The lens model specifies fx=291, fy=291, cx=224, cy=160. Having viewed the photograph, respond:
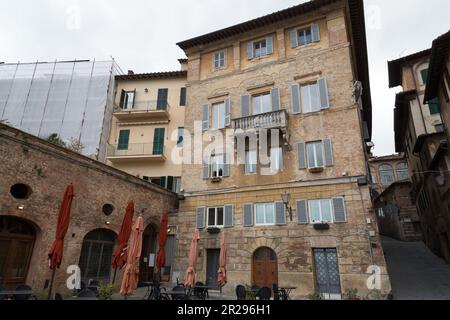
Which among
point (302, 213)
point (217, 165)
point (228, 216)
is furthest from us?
point (217, 165)

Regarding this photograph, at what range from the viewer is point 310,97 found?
1700 centimetres

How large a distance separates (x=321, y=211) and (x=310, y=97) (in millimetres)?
6684

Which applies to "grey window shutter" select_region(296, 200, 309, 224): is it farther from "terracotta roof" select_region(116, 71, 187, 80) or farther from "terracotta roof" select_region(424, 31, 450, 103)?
"terracotta roof" select_region(116, 71, 187, 80)

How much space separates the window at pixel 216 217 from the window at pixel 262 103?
643 cm

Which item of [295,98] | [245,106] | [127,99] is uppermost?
[127,99]

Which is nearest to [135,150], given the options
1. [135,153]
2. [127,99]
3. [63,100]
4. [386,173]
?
[135,153]

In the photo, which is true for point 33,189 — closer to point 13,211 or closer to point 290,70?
point 13,211

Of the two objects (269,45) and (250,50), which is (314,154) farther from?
A: (250,50)

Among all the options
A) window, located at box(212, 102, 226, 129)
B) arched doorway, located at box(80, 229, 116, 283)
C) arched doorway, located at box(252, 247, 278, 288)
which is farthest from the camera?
window, located at box(212, 102, 226, 129)

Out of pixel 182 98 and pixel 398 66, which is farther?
pixel 398 66

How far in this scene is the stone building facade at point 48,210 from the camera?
10336mm

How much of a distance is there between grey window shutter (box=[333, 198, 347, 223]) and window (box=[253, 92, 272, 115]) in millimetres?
6718

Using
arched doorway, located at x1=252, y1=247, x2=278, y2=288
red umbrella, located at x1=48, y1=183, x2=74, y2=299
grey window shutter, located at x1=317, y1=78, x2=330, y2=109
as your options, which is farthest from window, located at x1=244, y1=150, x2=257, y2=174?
red umbrella, located at x1=48, y1=183, x2=74, y2=299

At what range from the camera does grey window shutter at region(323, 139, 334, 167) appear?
1509cm
